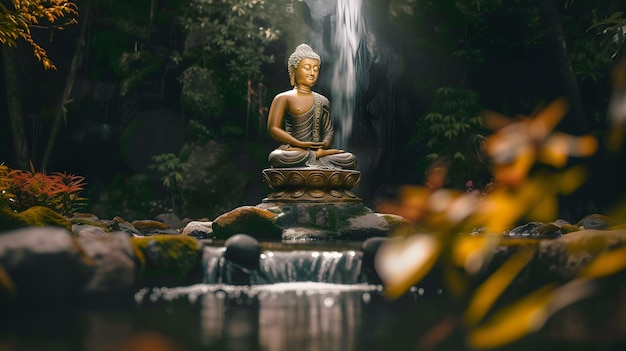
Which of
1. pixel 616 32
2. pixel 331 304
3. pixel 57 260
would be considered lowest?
pixel 331 304

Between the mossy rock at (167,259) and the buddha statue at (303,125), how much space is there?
4440 millimetres

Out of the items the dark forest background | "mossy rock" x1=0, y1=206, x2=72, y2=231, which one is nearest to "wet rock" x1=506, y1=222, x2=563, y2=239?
the dark forest background

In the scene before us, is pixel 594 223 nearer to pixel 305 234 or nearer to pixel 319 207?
pixel 319 207

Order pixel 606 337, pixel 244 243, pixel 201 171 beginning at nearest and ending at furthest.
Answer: pixel 606 337 < pixel 244 243 < pixel 201 171

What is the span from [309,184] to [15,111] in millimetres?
8372

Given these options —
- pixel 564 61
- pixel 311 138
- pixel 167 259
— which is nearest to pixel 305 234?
pixel 311 138


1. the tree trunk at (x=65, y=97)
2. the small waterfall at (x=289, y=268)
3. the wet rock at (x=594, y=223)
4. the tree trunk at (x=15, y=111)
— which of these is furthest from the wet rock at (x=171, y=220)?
the wet rock at (x=594, y=223)

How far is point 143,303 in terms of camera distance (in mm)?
5930

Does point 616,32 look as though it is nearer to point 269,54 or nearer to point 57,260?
point 269,54

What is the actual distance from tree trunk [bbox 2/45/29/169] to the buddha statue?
7208 millimetres

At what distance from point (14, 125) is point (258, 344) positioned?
44.3ft

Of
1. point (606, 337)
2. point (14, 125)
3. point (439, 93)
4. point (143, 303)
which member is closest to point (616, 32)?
point (439, 93)

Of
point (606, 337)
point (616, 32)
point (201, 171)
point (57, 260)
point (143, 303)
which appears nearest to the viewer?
point (606, 337)

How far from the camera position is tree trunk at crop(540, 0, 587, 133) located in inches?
598
